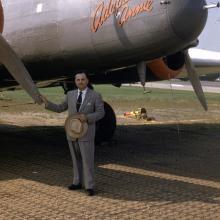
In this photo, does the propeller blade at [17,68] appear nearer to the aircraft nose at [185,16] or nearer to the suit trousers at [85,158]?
the suit trousers at [85,158]

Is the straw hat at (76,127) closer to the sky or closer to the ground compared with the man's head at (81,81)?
closer to the ground

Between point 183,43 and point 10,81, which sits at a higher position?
point 183,43

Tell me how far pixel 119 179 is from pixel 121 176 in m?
0.23

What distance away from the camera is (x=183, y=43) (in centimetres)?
723

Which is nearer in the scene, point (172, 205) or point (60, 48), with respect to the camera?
point (172, 205)

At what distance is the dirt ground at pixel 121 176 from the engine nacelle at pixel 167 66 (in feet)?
5.19

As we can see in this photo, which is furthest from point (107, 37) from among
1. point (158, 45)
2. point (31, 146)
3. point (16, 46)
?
point (31, 146)

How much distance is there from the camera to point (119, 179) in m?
7.52

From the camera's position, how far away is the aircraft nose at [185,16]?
270 inches

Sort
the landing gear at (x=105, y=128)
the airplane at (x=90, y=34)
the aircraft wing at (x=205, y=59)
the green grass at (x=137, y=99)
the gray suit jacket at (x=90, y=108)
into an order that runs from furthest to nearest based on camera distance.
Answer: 1. the green grass at (x=137, y=99)
2. the aircraft wing at (x=205, y=59)
3. the landing gear at (x=105, y=128)
4. the airplane at (x=90, y=34)
5. the gray suit jacket at (x=90, y=108)

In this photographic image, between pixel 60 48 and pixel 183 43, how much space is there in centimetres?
192

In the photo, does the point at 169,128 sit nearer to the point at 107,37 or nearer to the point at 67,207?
the point at 107,37

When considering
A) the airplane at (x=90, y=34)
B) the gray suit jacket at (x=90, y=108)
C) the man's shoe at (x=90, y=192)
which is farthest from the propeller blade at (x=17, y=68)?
the man's shoe at (x=90, y=192)

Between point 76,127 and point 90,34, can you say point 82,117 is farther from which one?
→ point 90,34
